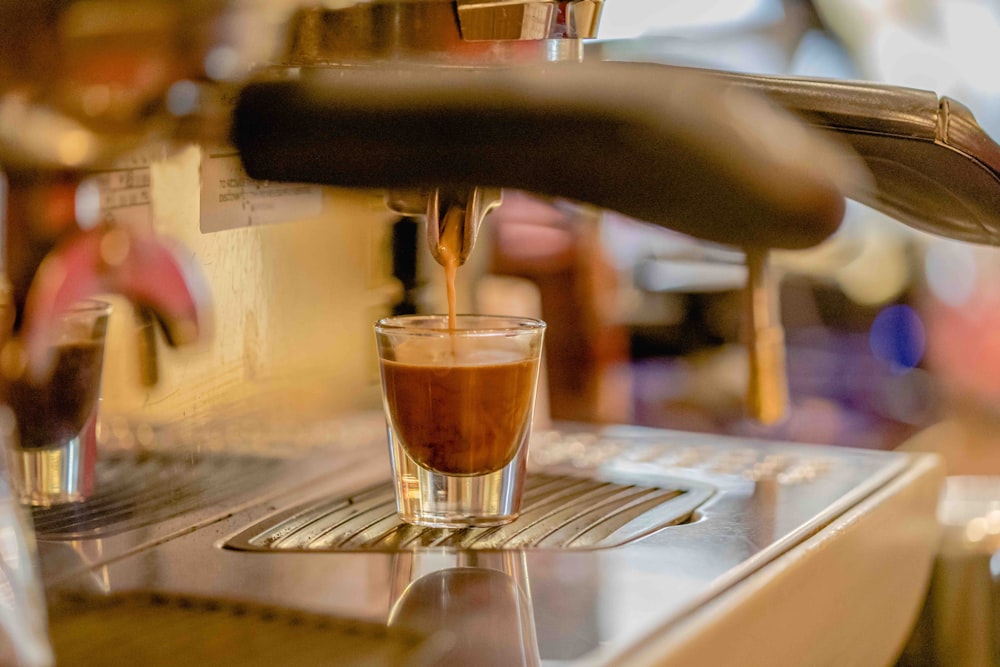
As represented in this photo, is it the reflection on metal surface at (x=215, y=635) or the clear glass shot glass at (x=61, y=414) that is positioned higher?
the clear glass shot glass at (x=61, y=414)

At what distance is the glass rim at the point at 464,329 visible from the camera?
54cm

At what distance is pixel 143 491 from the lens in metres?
0.56

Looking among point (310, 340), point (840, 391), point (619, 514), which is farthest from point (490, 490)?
point (840, 391)

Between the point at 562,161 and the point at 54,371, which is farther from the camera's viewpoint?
the point at 54,371

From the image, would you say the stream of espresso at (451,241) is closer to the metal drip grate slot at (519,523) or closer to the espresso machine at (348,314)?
the espresso machine at (348,314)

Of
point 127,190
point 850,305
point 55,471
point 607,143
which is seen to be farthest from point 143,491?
point 850,305

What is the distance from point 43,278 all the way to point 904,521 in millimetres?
506

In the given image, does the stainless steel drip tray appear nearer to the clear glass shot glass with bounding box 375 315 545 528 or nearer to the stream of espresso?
the clear glass shot glass with bounding box 375 315 545 528

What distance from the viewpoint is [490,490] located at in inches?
21.6

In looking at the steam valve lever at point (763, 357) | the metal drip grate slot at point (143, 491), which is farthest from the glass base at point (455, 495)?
the steam valve lever at point (763, 357)

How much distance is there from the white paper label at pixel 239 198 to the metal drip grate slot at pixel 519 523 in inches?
6.6

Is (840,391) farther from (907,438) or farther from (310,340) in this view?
(310,340)

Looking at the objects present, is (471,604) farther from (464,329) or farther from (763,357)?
(763,357)

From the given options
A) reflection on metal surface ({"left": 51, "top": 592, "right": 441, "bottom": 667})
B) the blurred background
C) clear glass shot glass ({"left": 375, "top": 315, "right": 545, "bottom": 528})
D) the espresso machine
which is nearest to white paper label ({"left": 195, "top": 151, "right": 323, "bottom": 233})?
the espresso machine
